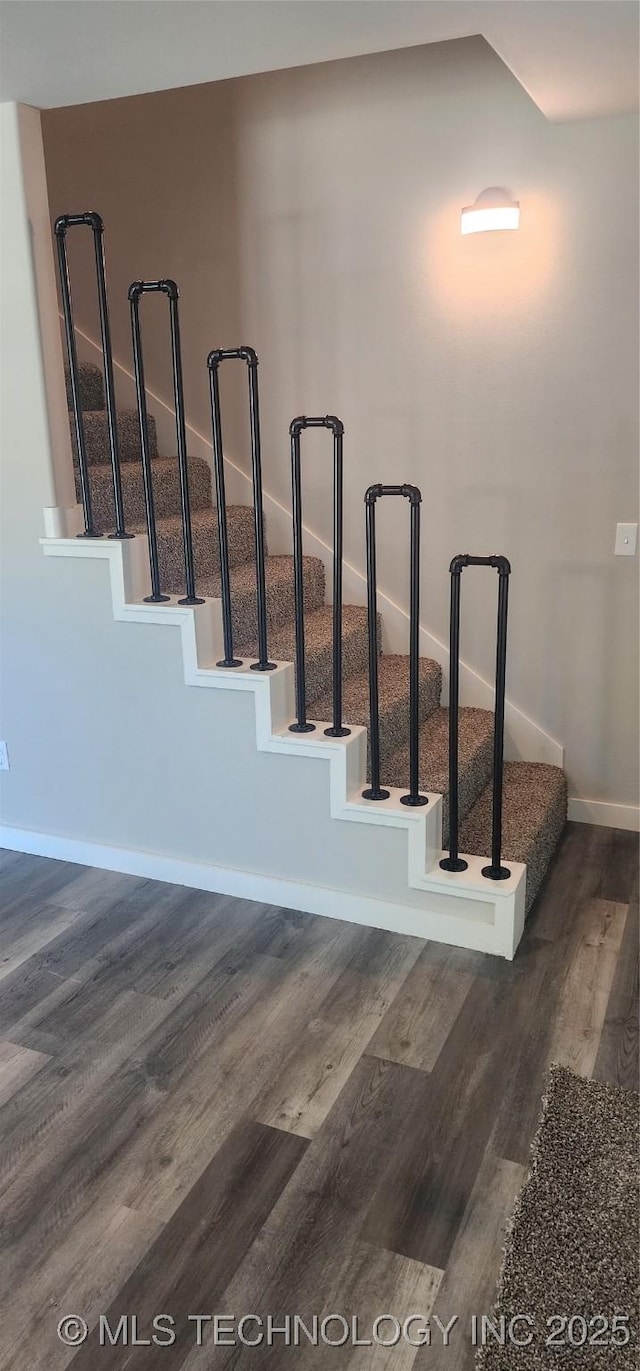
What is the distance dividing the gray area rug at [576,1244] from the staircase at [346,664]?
32.8 inches

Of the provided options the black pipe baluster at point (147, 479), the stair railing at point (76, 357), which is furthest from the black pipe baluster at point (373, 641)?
the stair railing at point (76, 357)

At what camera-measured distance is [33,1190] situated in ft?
5.99

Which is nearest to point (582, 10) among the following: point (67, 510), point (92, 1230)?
point (67, 510)

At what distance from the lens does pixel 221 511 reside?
2.70 meters

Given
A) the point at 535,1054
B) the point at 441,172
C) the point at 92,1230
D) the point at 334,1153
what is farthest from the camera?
the point at 441,172

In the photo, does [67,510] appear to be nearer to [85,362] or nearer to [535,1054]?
[85,362]

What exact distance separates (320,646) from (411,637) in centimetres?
64

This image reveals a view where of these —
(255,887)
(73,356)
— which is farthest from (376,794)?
(73,356)

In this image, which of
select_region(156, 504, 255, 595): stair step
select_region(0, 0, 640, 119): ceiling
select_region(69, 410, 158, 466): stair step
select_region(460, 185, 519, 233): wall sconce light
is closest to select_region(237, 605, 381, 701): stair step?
select_region(156, 504, 255, 595): stair step

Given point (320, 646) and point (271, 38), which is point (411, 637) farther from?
point (271, 38)

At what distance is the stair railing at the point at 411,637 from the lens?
2420 millimetres

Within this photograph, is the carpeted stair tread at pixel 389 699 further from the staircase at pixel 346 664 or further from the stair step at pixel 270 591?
the stair step at pixel 270 591

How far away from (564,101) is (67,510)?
1.83 meters

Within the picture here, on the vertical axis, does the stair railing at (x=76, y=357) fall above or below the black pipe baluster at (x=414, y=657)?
above
